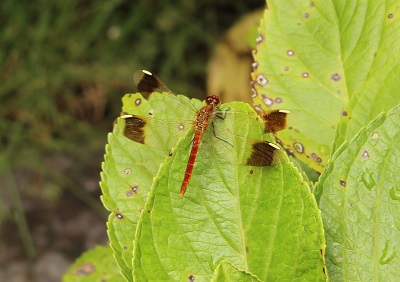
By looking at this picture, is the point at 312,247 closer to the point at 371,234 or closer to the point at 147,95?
the point at 371,234

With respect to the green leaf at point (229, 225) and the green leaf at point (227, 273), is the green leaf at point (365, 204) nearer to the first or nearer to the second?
the green leaf at point (229, 225)

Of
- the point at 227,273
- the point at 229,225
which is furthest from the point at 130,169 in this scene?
the point at 227,273

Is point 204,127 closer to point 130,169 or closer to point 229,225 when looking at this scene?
point 130,169

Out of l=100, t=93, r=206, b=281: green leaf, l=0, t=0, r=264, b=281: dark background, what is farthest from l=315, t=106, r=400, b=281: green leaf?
l=0, t=0, r=264, b=281: dark background

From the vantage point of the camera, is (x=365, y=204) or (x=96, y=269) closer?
(x=365, y=204)

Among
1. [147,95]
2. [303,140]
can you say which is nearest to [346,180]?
[303,140]

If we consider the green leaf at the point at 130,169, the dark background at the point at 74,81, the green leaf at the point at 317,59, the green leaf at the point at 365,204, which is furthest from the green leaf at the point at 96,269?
the dark background at the point at 74,81
